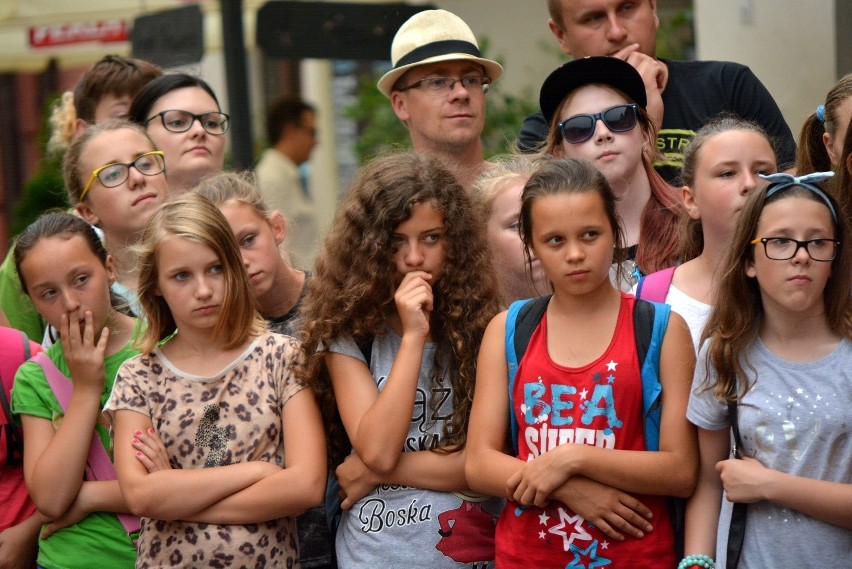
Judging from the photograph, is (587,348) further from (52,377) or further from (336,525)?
(52,377)

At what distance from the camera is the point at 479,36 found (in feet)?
26.0

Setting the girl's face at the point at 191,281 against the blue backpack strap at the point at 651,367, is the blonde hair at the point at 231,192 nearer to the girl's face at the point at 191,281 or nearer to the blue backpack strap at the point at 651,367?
the girl's face at the point at 191,281

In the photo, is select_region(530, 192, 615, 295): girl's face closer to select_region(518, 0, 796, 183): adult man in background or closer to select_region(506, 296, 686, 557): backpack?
select_region(506, 296, 686, 557): backpack

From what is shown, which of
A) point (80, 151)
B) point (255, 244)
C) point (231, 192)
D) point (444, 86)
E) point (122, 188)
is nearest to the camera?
point (255, 244)

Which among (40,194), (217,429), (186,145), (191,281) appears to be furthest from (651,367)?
(40,194)

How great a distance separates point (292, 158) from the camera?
817cm

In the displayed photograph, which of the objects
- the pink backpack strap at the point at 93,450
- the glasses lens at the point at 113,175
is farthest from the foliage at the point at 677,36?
the pink backpack strap at the point at 93,450

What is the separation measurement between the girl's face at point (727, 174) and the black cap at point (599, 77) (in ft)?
1.57

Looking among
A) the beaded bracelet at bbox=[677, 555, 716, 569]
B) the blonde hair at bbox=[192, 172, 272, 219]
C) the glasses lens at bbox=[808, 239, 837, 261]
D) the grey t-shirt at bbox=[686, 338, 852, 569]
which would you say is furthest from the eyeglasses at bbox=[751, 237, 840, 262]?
the blonde hair at bbox=[192, 172, 272, 219]

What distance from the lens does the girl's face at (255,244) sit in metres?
Answer: 3.88

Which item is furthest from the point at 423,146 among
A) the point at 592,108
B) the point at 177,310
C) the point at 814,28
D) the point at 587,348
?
the point at 814,28

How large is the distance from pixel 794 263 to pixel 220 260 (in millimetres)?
1678

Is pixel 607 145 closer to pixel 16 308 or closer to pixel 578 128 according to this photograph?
pixel 578 128

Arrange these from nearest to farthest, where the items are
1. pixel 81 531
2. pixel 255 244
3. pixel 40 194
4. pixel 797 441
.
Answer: pixel 797 441
pixel 81 531
pixel 255 244
pixel 40 194
